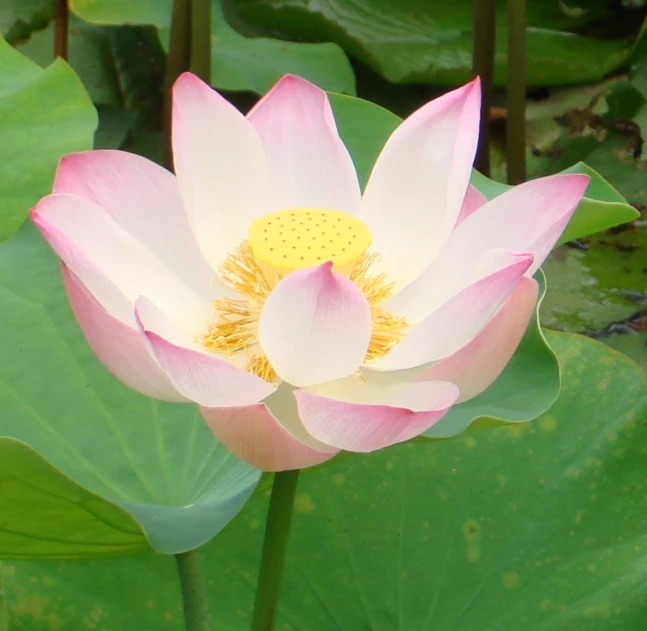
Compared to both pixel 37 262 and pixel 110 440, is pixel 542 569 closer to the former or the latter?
pixel 110 440

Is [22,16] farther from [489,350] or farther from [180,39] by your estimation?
[489,350]

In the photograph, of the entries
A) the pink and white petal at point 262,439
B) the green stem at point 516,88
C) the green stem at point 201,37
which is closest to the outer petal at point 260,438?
the pink and white petal at point 262,439

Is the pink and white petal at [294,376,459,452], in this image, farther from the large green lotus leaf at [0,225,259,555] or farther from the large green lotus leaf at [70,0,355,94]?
the large green lotus leaf at [70,0,355,94]

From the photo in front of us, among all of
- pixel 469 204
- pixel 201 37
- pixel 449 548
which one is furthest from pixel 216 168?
pixel 201 37

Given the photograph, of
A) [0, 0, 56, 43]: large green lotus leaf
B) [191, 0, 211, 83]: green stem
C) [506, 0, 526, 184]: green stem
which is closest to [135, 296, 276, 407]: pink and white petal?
[191, 0, 211, 83]: green stem

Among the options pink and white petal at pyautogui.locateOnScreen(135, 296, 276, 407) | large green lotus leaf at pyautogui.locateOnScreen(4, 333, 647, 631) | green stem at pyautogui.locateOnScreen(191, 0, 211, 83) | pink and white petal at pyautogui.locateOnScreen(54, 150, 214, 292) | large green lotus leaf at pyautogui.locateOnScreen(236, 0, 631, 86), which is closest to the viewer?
pink and white petal at pyautogui.locateOnScreen(135, 296, 276, 407)

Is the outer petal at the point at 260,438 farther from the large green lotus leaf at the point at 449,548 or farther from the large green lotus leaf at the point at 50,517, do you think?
the large green lotus leaf at the point at 449,548

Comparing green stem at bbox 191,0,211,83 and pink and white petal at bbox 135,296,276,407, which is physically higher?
pink and white petal at bbox 135,296,276,407
